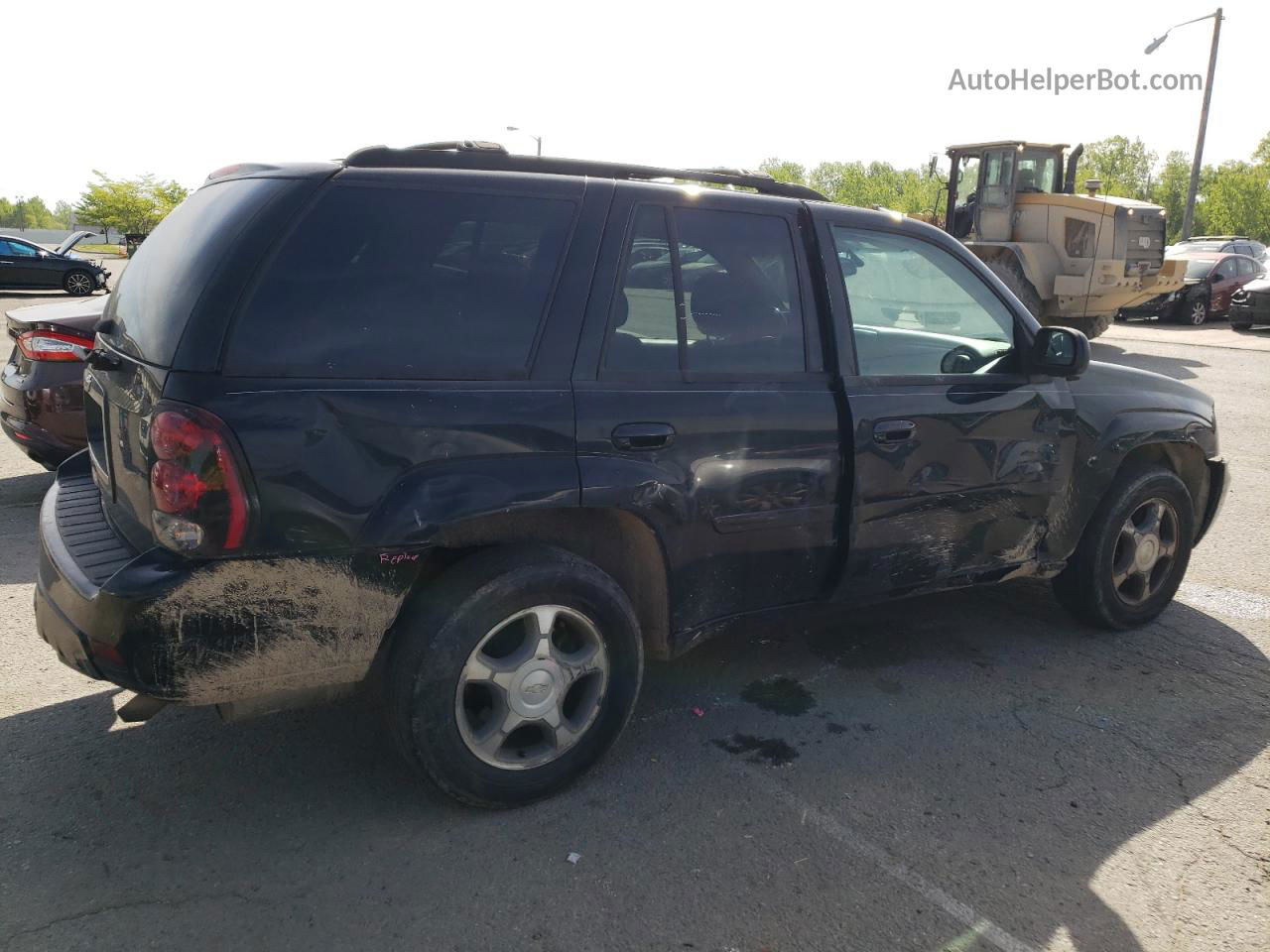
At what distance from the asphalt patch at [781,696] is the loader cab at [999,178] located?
46.4 feet

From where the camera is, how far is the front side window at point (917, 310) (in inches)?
147

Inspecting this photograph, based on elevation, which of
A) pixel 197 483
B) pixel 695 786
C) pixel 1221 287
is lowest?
pixel 695 786

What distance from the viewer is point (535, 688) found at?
303cm

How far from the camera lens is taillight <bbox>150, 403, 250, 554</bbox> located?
2521 mm

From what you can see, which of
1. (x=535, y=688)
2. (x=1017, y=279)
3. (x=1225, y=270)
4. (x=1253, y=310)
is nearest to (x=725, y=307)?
(x=535, y=688)

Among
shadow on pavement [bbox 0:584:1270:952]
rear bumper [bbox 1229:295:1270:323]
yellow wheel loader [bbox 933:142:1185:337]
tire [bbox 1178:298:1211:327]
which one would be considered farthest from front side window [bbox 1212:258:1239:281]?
shadow on pavement [bbox 0:584:1270:952]

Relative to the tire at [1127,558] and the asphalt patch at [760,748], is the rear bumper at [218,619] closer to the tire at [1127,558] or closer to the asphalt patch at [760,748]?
the asphalt patch at [760,748]

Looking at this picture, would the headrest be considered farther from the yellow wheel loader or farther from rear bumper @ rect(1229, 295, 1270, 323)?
rear bumper @ rect(1229, 295, 1270, 323)

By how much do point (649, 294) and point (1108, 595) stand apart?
9.10 feet

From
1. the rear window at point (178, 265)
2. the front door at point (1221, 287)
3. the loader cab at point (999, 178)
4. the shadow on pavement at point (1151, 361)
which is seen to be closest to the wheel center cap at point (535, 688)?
the rear window at point (178, 265)

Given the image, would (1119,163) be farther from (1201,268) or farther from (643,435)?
(643,435)

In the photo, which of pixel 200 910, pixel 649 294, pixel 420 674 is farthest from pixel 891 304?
pixel 200 910

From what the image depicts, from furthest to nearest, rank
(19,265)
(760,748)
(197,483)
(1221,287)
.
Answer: (19,265) < (1221,287) < (760,748) < (197,483)

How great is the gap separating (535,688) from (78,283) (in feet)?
83.5
